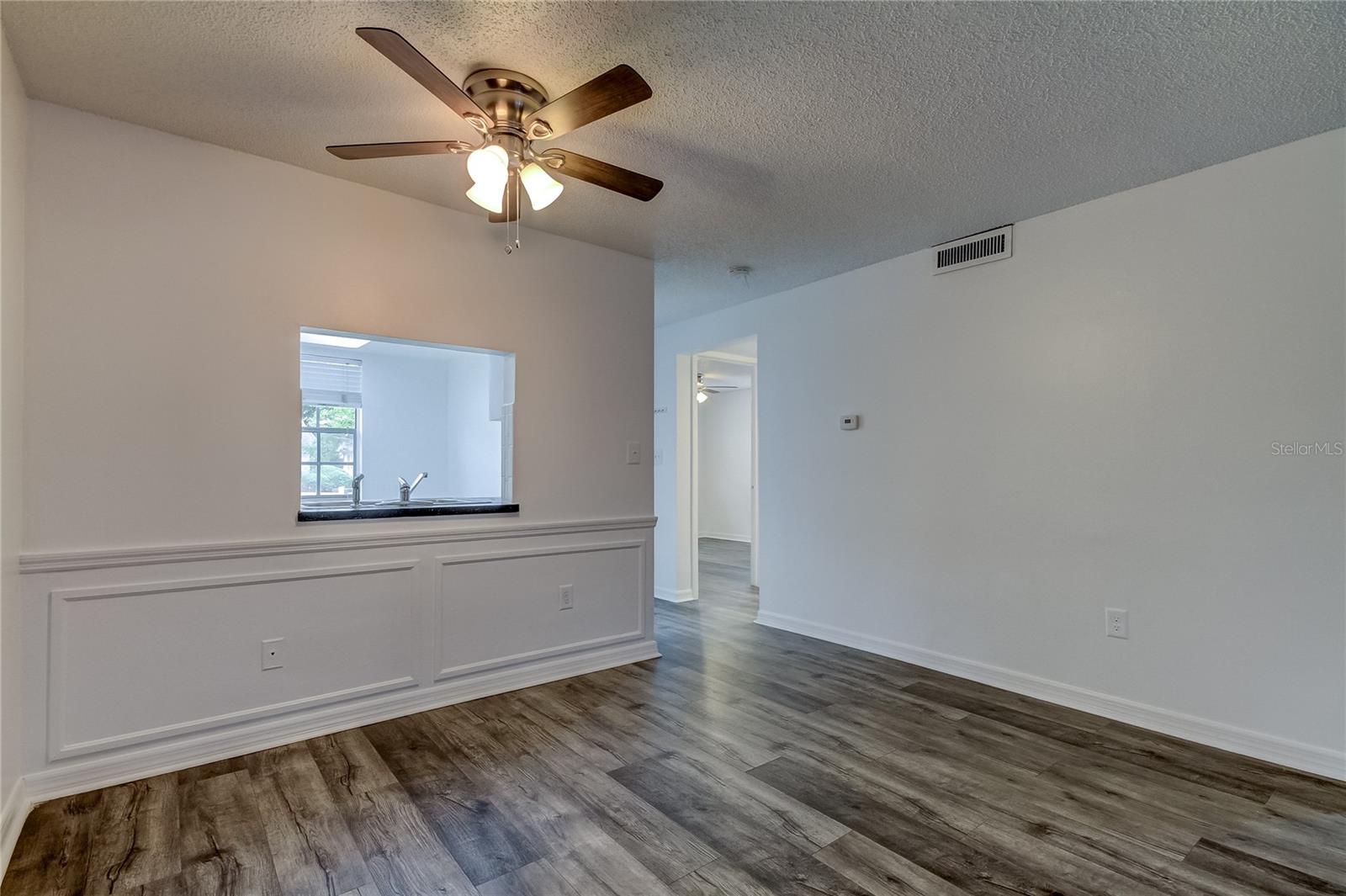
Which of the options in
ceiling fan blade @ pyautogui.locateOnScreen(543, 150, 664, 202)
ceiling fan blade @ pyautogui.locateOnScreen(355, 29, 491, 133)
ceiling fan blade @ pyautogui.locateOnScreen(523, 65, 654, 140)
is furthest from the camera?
ceiling fan blade @ pyautogui.locateOnScreen(543, 150, 664, 202)

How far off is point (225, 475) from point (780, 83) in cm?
247

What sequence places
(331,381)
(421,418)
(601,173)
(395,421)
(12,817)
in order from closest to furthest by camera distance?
(12,817), (601,173), (331,381), (395,421), (421,418)

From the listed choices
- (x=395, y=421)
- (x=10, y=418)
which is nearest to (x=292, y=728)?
(x=10, y=418)

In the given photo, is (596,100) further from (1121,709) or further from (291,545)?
(1121,709)

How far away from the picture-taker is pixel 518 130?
2.12 meters

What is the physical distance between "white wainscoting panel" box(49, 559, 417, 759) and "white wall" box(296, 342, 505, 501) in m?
3.11

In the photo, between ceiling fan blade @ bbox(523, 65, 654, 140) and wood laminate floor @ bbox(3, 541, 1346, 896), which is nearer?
ceiling fan blade @ bbox(523, 65, 654, 140)

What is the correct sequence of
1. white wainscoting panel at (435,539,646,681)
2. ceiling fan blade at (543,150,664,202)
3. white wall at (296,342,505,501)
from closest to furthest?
ceiling fan blade at (543,150,664,202)
white wainscoting panel at (435,539,646,681)
white wall at (296,342,505,501)

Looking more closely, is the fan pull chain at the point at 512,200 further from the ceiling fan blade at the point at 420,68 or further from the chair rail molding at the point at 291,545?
A: the chair rail molding at the point at 291,545

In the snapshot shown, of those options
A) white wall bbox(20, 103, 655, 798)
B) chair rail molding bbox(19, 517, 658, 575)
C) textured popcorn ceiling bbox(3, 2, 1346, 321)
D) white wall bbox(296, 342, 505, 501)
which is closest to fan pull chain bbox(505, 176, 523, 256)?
textured popcorn ceiling bbox(3, 2, 1346, 321)

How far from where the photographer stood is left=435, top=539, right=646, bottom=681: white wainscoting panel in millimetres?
3094

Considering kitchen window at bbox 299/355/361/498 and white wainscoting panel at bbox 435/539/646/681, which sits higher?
kitchen window at bbox 299/355/361/498

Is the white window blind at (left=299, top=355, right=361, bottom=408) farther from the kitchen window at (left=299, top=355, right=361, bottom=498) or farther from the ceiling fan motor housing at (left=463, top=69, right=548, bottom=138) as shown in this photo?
the ceiling fan motor housing at (left=463, top=69, right=548, bottom=138)
